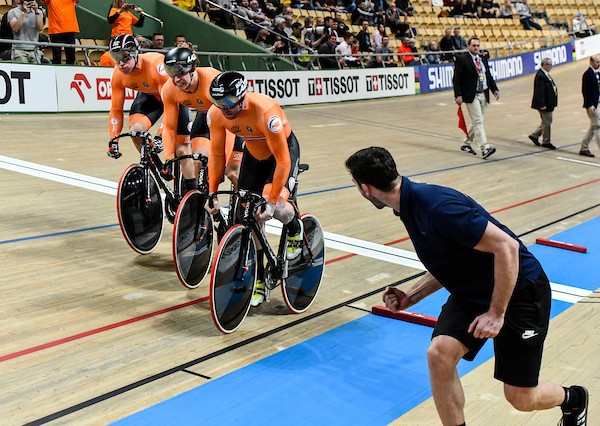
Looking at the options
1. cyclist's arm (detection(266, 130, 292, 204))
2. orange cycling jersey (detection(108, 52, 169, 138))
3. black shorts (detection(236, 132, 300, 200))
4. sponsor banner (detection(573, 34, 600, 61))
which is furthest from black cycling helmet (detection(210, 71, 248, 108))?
sponsor banner (detection(573, 34, 600, 61))

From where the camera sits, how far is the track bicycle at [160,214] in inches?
202

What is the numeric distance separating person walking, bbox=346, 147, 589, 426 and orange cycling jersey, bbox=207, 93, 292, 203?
172 cm

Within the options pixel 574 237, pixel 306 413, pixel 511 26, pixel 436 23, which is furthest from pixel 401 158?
pixel 511 26

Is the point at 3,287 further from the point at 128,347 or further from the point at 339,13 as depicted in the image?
the point at 339,13

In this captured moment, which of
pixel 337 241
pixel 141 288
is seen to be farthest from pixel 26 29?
pixel 141 288

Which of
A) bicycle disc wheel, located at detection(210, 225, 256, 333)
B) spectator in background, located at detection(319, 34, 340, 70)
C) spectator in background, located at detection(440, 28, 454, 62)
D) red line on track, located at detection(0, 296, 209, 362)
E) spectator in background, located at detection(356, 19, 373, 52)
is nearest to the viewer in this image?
red line on track, located at detection(0, 296, 209, 362)

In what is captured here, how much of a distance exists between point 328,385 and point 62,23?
31.3 ft

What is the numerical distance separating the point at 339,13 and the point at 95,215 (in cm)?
1363

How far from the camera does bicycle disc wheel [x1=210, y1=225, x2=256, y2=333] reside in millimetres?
4336

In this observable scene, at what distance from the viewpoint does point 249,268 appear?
456cm

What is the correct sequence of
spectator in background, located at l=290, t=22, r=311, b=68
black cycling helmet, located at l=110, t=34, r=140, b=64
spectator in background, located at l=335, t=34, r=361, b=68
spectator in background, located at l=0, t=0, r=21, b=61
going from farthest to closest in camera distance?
1. spectator in background, located at l=335, t=34, r=361, b=68
2. spectator in background, located at l=290, t=22, r=311, b=68
3. spectator in background, located at l=0, t=0, r=21, b=61
4. black cycling helmet, located at l=110, t=34, r=140, b=64

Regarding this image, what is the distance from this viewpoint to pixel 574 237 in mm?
7469

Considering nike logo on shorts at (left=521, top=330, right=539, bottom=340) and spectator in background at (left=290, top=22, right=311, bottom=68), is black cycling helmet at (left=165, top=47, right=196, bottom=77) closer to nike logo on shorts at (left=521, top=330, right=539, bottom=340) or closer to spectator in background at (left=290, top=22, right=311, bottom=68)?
nike logo on shorts at (left=521, top=330, right=539, bottom=340)

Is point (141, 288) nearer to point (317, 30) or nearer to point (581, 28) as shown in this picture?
point (317, 30)
